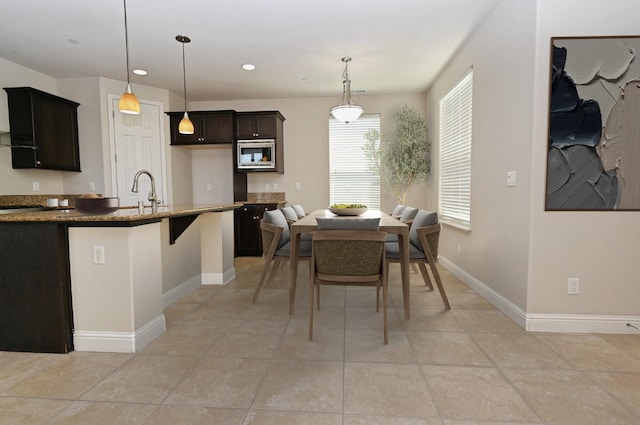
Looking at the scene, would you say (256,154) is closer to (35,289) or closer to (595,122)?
(35,289)

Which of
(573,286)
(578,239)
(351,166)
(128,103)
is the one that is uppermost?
(128,103)

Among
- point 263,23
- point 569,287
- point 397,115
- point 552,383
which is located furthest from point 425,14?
point 552,383

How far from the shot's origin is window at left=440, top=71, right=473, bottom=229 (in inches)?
137

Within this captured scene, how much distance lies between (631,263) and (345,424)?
232 cm

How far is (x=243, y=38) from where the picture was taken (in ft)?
10.7

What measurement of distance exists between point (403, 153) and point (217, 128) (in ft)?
9.77

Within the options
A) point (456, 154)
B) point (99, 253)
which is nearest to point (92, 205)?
point (99, 253)

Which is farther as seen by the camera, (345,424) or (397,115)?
(397,115)

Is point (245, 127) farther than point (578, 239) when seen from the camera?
Yes

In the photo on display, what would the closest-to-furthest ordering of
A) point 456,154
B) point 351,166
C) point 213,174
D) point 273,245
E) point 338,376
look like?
point 338,376 → point 273,245 → point 456,154 → point 351,166 → point 213,174

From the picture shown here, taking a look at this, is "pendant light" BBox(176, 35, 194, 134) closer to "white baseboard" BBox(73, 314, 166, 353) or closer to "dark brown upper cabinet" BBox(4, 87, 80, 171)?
"dark brown upper cabinet" BBox(4, 87, 80, 171)

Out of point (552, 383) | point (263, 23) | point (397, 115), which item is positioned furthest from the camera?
point (397, 115)

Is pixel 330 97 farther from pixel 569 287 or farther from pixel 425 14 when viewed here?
pixel 569 287

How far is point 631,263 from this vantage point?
219 cm
